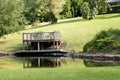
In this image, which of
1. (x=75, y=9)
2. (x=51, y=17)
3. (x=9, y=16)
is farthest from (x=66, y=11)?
(x=9, y=16)

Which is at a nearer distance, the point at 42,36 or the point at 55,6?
the point at 42,36

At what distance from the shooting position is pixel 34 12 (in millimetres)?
82562

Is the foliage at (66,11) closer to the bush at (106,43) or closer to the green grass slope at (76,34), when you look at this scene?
the green grass slope at (76,34)

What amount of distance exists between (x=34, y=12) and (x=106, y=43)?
41.0 metres

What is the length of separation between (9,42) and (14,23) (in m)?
3.12

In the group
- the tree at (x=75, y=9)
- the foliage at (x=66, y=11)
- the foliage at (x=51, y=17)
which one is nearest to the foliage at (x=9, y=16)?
the foliage at (x=51, y=17)

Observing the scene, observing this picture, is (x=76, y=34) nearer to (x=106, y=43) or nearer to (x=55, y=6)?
(x=106, y=43)

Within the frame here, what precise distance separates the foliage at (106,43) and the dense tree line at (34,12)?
8.35 meters

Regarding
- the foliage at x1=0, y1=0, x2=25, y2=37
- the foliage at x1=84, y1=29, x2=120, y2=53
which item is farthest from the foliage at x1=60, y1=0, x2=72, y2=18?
the foliage at x1=84, y1=29, x2=120, y2=53

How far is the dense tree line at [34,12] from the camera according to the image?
5875cm

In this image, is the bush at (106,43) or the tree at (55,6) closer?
the bush at (106,43)

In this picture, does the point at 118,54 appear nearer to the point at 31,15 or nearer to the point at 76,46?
the point at 76,46

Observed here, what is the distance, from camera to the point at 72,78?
60.4 feet

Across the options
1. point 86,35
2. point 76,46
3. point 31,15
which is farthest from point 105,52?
point 31,15
